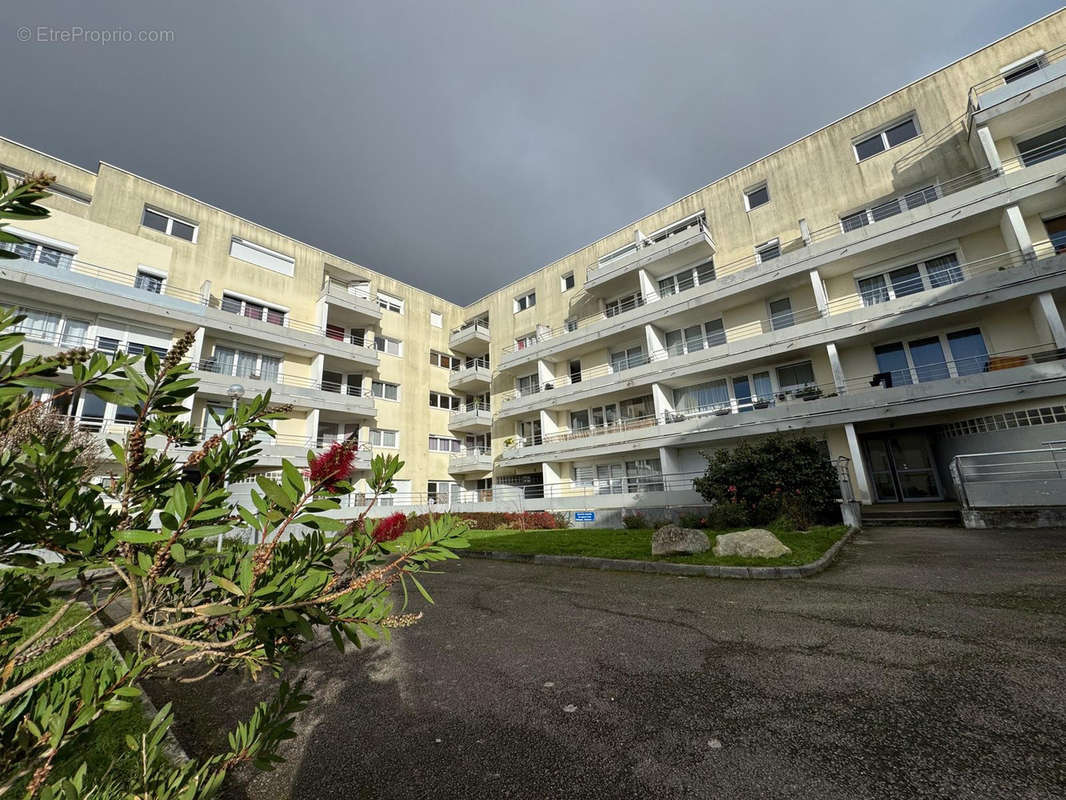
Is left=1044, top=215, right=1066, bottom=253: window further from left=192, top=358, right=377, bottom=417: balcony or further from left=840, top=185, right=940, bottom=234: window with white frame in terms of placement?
left=192, top=358, right=377, bottom=417: balcony

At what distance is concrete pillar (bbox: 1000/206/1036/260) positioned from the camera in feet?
45.0

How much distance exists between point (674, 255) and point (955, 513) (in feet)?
49.8

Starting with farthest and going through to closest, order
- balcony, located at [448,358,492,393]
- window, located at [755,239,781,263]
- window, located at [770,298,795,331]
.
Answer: balcony, located at [448,358,492,393] < window, located at [755,239,781,263] < window, located at [770,298,795,331]

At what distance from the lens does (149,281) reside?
19.3 m

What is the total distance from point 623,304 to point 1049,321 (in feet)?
52.4

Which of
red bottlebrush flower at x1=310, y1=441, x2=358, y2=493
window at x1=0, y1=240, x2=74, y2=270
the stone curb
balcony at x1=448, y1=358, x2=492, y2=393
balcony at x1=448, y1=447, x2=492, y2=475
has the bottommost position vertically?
the stone curb

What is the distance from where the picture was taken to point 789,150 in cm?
2003

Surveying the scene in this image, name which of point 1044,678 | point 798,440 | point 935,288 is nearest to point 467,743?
point 1044,678

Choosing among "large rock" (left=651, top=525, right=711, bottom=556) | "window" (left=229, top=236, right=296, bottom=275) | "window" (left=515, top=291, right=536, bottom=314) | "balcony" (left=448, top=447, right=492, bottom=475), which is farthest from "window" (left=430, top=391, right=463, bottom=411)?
"large rock" (left=651, top=525, right=711, bottom=556)

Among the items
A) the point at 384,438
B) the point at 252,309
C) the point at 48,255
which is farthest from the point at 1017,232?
the point at 48,255

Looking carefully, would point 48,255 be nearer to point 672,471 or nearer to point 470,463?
point 470,463

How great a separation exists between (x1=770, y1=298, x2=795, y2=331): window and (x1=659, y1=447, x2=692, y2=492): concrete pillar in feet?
22.8

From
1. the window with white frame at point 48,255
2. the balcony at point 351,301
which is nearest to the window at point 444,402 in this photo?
the balcony at point 351,301

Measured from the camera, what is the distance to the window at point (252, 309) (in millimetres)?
21609
